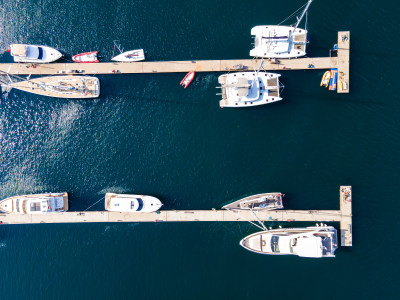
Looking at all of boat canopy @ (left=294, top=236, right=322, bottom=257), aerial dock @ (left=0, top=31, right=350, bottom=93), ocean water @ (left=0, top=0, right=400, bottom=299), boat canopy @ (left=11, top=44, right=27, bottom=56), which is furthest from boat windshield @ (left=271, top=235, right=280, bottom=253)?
boat canopy @ (left=11, top=44, right=27, bottom=56)

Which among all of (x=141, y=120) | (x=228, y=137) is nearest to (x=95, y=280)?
(x=141, y=120)

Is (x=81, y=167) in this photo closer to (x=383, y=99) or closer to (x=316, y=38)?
(x=316, y=38)

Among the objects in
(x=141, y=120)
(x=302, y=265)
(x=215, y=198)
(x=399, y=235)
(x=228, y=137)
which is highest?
(x=141, y=120)

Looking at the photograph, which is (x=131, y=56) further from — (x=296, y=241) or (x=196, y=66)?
(x=296, y=241)

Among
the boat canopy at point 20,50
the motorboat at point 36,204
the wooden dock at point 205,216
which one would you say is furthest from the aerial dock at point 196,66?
the motorboat at point 36,204

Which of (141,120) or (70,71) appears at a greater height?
(70,71)

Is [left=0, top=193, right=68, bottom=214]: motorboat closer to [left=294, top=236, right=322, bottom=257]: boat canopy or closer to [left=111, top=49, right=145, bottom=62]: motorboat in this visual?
[left=111, top=49, right=145, bottom=62]: motorboat
